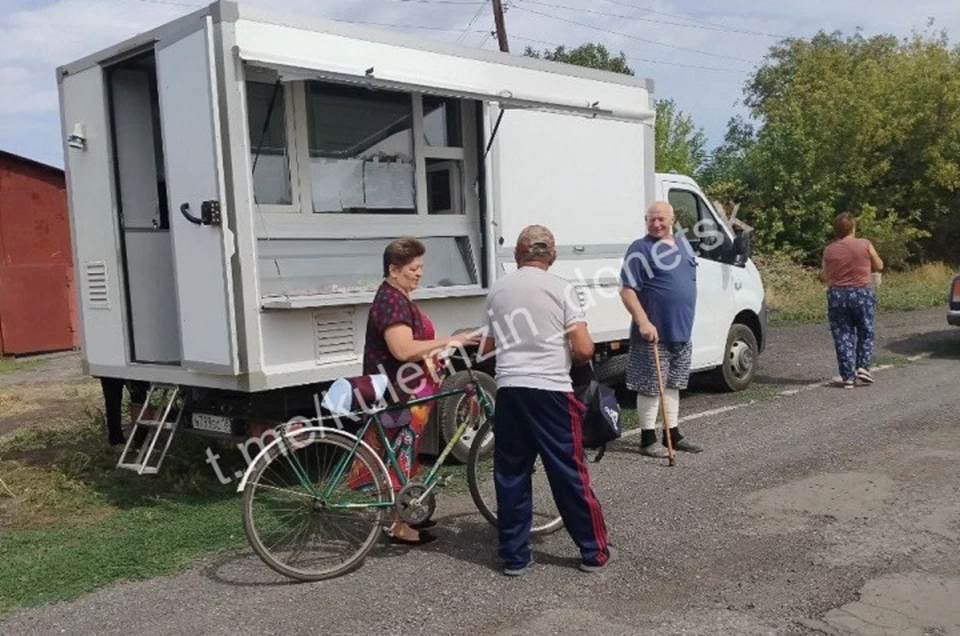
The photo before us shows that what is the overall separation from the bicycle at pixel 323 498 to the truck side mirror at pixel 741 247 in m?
4.88

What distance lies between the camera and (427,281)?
22.3 feet

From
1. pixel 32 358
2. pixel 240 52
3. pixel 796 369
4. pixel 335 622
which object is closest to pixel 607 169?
pixel 240 52

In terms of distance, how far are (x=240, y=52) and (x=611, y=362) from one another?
4.33m

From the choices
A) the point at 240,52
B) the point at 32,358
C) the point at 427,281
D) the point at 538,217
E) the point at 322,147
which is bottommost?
the point at 32,358

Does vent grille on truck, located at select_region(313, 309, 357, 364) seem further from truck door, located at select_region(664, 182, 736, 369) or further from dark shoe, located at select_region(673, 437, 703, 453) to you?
truck door, located at select_region(664, 182, 736, 369)

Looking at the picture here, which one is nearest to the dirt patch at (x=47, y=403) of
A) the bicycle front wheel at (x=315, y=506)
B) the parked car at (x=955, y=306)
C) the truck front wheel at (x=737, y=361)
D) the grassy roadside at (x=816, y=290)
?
the bicycle front wheel at (x=315, y=506)

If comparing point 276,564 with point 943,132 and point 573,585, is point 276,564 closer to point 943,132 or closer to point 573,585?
point 573,585

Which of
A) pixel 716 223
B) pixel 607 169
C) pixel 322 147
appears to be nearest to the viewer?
pixel 322 147

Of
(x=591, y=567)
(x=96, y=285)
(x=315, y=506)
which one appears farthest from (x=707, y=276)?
(x=96, y=285)

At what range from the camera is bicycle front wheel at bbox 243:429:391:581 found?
14.6ft

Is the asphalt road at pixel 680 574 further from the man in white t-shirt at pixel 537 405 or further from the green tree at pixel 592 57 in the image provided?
the green tree at pixel 592 57

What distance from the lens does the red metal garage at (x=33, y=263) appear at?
16219mm

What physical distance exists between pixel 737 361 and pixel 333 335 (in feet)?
15.9

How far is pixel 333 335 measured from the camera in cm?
600
